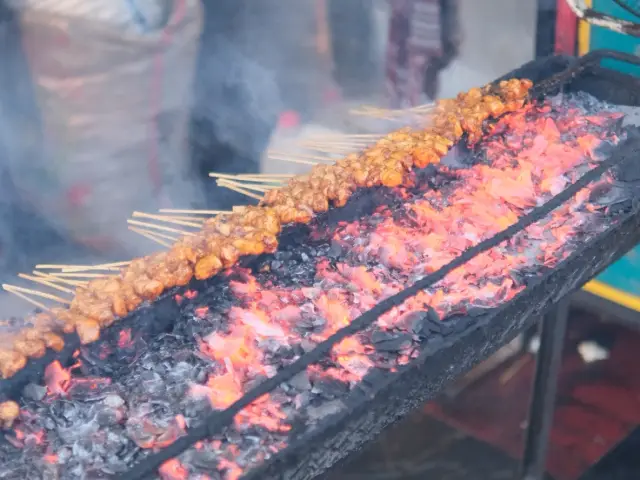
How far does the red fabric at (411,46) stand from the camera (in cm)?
528

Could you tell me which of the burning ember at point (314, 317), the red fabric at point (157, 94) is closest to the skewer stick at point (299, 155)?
the burning ember at point (314, 317)

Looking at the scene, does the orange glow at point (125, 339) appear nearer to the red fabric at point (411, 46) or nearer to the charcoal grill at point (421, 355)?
the charcoal grill at point (421, 355)

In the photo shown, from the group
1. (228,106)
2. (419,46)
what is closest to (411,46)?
(419,46)

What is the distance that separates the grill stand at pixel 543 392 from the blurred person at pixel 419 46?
2639 millimetres

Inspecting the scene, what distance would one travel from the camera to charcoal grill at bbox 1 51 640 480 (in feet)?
6.66

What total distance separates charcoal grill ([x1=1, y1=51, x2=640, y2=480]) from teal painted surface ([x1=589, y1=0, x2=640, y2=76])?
68 cm

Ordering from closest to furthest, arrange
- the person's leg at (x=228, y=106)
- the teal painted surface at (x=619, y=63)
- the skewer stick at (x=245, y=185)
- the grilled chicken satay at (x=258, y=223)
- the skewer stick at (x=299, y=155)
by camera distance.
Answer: the grilled chicken satay at (x=258, y=223)
the skewer stick at (x=245, y=185)
the skewer stick at (x=299, y=155)
the teal painted surface at (x=619, y=63)
the person's leg at (x=228, y=106)

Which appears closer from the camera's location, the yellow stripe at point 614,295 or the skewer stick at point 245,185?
the skewer stick at point 245,185

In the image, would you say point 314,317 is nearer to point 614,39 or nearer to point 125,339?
point 125,339

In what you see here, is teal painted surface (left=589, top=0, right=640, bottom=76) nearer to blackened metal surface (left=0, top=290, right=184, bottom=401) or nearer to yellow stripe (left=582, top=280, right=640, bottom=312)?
yellow stripe (left=582, top=280, right=640, bottom=312)

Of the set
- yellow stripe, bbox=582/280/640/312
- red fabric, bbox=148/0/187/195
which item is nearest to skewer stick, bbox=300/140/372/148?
red fabric, bbox=148/0/187/195

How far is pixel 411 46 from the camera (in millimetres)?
5477

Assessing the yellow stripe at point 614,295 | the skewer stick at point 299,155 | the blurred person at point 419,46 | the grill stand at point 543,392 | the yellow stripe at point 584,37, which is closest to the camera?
the grill stand at point 543,392

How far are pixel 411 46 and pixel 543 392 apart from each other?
311cm
